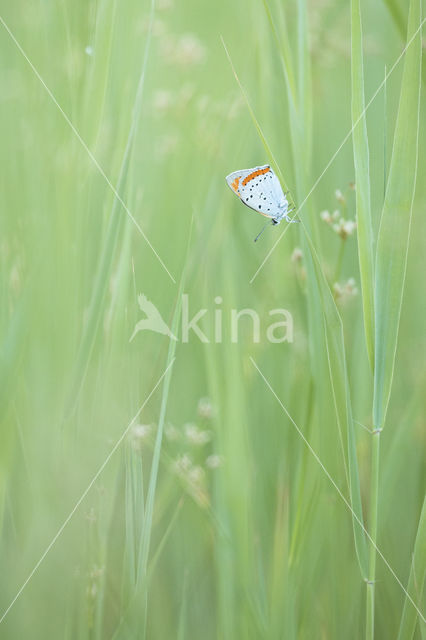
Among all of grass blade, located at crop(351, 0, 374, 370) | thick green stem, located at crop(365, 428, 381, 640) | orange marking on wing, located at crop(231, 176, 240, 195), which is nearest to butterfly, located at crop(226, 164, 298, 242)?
orange marking on wing, located at crop(231, 176, 240, 195)

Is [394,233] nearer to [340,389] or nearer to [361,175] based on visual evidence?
[361,175]

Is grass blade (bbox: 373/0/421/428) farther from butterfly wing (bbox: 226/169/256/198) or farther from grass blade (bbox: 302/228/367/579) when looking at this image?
butterfly wing (bbox: 226/169/256/198)

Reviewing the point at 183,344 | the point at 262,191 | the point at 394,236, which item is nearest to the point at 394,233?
the point at 394,236

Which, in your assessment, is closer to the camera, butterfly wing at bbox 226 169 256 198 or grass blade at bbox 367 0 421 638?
grass blade at bbox 367 0 421 638

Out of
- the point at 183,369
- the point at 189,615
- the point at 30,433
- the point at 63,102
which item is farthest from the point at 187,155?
the point at 189,615

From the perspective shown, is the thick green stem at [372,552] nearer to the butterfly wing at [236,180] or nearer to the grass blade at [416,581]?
the grass blade at [416,581]

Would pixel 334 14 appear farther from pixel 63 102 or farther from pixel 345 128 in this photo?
pixel 63 102
